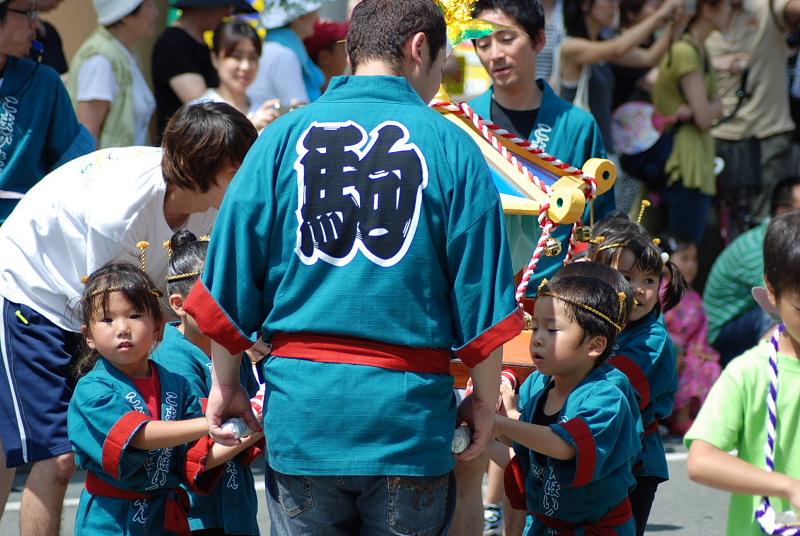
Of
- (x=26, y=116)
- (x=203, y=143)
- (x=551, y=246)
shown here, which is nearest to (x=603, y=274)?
(x=551, y=246)

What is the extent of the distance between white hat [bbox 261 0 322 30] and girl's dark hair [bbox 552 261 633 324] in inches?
158

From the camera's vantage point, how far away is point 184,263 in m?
3.75

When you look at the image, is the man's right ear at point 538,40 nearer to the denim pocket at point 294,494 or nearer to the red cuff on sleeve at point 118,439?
the red cuff on sleeve at point 118,439

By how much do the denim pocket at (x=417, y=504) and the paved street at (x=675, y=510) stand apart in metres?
2.47

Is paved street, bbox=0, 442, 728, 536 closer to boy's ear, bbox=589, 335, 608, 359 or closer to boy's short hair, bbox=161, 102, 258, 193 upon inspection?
boy's short hair, bbox=161, 102, 258, 193

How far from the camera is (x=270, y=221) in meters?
2.85

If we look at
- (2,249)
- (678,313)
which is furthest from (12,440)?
(678,313)

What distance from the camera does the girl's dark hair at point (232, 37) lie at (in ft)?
21.8

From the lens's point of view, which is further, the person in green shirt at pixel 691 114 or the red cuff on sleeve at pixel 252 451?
the person in green shirt at pixel 691 114

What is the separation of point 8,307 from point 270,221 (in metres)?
1.49

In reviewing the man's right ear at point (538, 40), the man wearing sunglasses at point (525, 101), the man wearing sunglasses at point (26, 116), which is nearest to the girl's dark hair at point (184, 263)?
the man wearing sunglasses at point (26, 116)

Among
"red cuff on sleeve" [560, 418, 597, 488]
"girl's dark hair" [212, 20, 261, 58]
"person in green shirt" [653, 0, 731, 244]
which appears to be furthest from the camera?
"person in green shirt" [653, 0, 731, 244]

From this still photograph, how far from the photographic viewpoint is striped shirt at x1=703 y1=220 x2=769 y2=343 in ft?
24.3

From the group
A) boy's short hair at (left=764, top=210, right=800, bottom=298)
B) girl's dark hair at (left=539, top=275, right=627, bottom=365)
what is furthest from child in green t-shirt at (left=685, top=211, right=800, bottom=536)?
girl's dark hair at (left=539, top=275, right=627, bottom=365)
